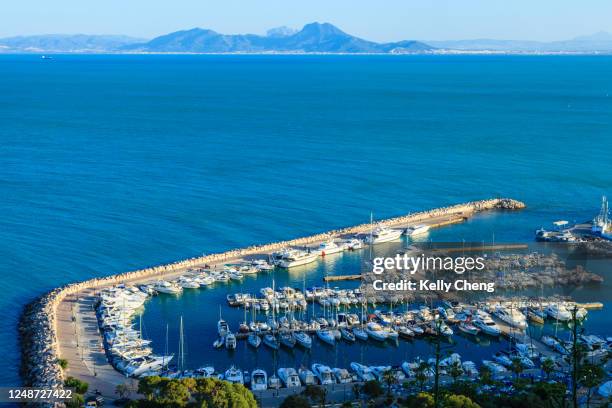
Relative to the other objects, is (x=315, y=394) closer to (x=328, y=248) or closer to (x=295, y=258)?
(x=295, y=258)

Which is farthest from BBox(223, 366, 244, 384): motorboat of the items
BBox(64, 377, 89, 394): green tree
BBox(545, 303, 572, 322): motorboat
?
BBox(545, 303, 572, 322): motorboat

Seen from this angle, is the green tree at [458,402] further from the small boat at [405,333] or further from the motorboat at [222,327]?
the motorboat at [222,327]

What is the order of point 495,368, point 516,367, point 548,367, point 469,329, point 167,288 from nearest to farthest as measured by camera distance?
1. point 548,367
2. point 516,367
3. point 495,368
4. point 469,329
5. point 167,288

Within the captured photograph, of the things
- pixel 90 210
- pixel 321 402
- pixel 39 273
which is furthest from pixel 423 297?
pixel 90 210

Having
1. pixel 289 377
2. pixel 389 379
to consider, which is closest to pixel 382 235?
pixel 289 377

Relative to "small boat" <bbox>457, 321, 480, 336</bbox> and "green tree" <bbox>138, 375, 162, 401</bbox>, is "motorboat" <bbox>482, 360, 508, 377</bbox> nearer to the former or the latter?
"small boat" <bbox>457, 321, 480, 336</bbox>

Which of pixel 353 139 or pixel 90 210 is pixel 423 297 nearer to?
pixel 90 210
